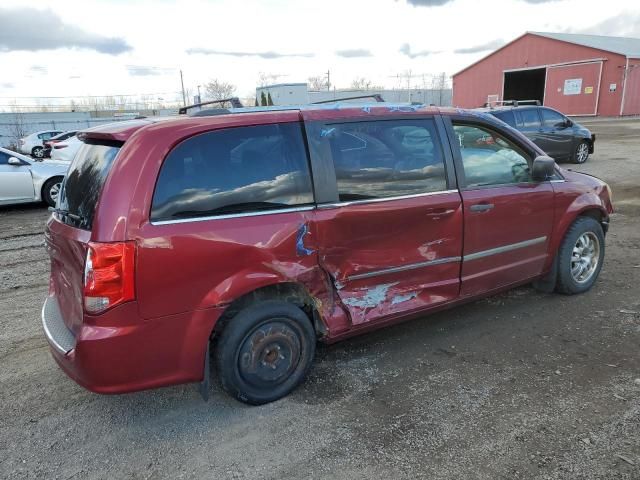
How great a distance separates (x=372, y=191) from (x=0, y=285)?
457 centimetres

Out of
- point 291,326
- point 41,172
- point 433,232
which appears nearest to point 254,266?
point 291,326

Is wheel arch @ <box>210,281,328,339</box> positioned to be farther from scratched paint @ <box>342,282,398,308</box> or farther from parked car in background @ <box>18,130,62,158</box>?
parked car in background @ <box>18,130,62,158</box>

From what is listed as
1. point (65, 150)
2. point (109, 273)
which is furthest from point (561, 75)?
point (109, 273)

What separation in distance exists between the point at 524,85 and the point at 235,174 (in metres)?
48.2

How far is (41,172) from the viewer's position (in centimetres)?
Result: 1021

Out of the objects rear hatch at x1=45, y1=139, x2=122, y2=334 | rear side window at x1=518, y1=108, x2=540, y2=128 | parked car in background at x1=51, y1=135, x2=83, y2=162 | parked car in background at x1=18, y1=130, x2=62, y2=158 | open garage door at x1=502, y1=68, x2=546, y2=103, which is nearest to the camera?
rear hatch at x1=45, y1=139, x2=122, y2=334

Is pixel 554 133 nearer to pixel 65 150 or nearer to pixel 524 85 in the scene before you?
pixel 65 150

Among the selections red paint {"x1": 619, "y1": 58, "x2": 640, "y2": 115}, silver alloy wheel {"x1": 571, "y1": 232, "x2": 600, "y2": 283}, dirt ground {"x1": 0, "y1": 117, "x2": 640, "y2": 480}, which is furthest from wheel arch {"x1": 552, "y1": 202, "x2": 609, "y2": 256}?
red paint {"x1": 619, "y1": 58, "x2": 640, "y2": 115}

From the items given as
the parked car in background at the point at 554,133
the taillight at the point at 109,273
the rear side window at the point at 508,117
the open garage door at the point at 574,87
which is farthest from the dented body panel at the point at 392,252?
the open garage door at the point at 574,87

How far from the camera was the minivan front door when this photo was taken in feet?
12.4

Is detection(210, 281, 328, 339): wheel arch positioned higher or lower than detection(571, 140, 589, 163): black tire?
higher

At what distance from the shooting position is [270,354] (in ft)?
10.2

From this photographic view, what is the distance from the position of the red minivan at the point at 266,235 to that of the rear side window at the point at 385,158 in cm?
1

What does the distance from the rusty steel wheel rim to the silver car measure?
8555mm
